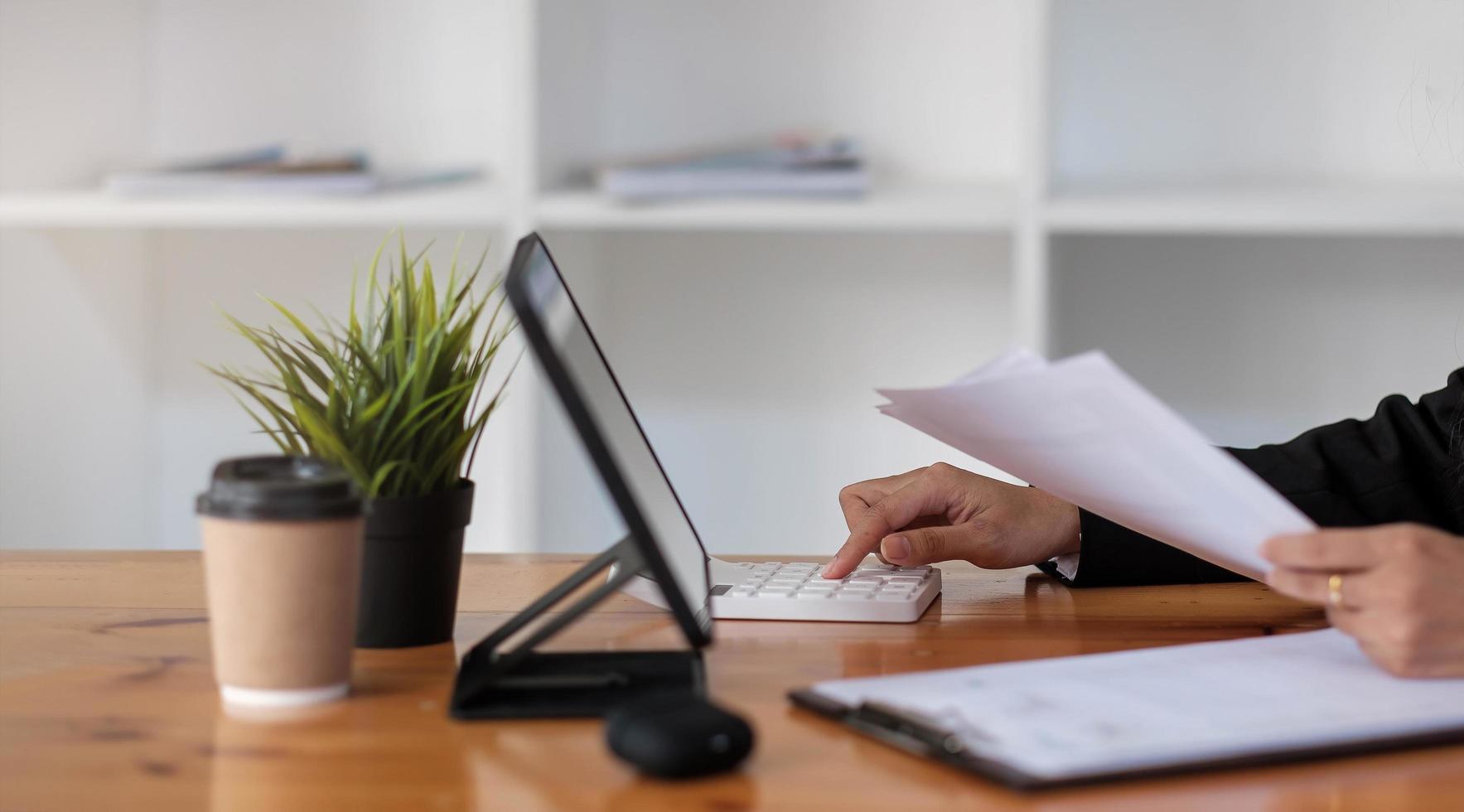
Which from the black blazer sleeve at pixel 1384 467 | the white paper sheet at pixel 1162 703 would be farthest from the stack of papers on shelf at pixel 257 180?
the white paper sheet at pixel 1162 703

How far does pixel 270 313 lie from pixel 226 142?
28cm

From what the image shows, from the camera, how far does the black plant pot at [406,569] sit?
81 centimetres

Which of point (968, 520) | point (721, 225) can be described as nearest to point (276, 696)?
point (968, 520)

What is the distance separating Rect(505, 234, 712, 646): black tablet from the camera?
1.99 feet

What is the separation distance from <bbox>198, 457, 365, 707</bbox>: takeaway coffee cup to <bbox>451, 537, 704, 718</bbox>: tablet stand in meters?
0.07

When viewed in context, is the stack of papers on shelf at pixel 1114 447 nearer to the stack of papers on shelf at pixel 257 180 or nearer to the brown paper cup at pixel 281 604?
the brown paper cup at pixel 281 604

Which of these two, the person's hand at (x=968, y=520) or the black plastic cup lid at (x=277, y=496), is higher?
the black plastic cup lid at (x=277, y=496)

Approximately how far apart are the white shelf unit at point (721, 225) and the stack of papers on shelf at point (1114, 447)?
1049mm

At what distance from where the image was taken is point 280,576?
0.66 metres

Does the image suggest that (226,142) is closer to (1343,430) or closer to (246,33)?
(246,33)

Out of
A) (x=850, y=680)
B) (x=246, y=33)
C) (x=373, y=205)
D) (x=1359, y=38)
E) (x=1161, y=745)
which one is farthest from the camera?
(x=246, y=33)

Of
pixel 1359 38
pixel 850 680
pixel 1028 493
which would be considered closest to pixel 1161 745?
pixel 850 680

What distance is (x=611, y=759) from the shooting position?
23.9 inches

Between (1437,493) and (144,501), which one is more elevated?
(1437,493)
